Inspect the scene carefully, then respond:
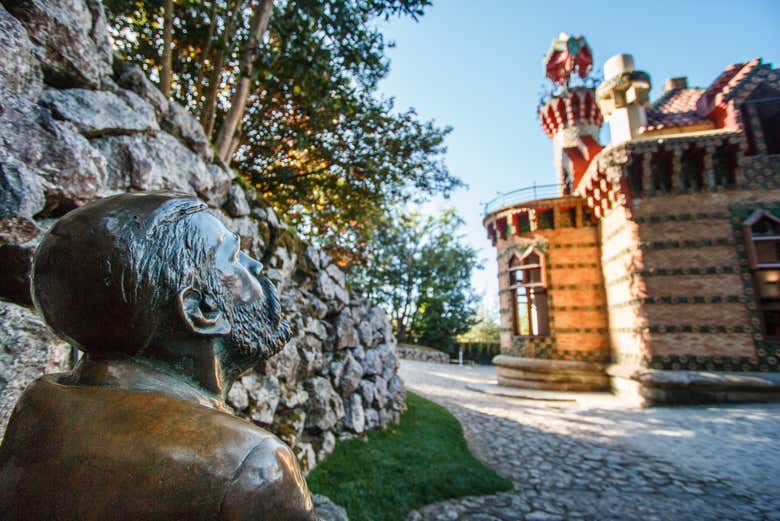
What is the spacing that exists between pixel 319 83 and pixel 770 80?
1152cm

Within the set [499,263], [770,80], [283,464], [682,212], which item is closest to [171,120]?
[283,464]

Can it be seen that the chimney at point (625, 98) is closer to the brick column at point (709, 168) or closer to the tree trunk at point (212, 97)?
the brick column at point (709, 168)

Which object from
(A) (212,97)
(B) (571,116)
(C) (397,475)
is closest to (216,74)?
(A) (212,97)

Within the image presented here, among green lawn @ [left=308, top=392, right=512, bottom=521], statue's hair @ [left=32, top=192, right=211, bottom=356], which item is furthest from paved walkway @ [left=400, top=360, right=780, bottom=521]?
statue's hair @ [left=32, top=192, right=211, bottom=356]

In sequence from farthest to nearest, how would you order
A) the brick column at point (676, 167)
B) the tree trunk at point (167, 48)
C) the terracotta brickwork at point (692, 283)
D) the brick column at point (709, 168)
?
1. the brick column at point (676, 167)
2. the brick column at point (709, 168)
3. the terracotta brickwork at point (692, 283)
4. the tree trunk at point (167, 48)

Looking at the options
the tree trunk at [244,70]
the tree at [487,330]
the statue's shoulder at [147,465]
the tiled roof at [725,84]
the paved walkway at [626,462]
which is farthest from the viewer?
the tree at [487,330]

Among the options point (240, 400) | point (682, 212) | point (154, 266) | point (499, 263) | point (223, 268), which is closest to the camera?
point (154, 266)

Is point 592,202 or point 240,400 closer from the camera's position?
point 240,400

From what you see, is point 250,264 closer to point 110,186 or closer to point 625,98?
point 110,186

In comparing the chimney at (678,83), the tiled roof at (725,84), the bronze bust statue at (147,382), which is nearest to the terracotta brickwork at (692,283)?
the tiled roof at (725,84)

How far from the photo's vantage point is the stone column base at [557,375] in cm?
1044

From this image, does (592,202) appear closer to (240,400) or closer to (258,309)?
(240,400)

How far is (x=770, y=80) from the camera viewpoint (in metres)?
9.34

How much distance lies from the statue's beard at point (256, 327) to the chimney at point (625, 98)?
38.2ft
